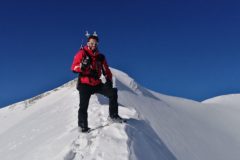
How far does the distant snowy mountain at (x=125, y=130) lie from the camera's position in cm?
765

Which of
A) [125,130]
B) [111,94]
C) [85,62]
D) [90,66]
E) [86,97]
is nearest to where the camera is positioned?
[125,130]

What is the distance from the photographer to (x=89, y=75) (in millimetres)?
8344

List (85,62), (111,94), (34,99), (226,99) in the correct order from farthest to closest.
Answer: (226,99), (34,99), (111,94), (85,62)

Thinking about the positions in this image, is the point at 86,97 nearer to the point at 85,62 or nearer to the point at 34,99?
the point at 85,62

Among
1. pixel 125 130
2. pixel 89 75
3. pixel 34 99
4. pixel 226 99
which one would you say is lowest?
pixel 226 99

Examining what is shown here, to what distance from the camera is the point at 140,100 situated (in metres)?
18.5

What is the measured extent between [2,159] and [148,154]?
15.3 feet

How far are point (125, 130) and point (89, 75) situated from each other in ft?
4.67

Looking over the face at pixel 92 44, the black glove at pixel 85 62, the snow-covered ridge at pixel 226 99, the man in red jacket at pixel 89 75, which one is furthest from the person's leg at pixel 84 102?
the snow-covered ridge at pixel 226 99

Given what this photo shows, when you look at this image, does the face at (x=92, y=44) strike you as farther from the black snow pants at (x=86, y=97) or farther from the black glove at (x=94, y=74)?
the black snow pants at (x=86, y=97)

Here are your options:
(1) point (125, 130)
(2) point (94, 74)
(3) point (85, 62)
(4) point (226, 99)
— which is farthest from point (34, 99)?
(4) point (226, 99)

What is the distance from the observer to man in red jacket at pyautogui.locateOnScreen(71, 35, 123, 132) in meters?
8.16

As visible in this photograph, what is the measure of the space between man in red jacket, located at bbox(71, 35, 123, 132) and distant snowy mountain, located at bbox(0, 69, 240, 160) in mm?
410

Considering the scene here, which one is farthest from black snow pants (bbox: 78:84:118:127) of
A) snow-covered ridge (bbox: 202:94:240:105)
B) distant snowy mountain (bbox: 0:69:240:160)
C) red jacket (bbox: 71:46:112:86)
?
snow-covered ridge (bbox: 202:94:240:105)
